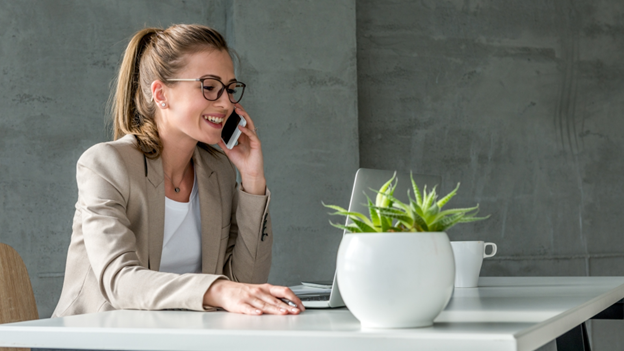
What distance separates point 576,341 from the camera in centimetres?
159

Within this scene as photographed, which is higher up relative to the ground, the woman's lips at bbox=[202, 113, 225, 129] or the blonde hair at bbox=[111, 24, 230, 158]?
the blonde hair at bbox=[111, 24, 230, 158]

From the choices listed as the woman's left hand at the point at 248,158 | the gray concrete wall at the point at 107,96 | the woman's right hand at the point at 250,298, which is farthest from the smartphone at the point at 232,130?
the gray concrete wall at the point at 107,96

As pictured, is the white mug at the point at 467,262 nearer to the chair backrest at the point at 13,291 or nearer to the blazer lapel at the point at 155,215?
the blazer lapel at the point at 155,215

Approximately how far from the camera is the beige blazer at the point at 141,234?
113 centimetres

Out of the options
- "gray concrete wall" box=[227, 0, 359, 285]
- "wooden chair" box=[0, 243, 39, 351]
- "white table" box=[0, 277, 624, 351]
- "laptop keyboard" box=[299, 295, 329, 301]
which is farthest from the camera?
"gray concrete wall" box=[227, 0, 359, 285]

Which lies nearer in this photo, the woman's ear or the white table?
the white table

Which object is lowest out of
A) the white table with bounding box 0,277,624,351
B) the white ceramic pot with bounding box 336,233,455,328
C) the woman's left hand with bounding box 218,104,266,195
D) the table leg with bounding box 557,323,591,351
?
the table leg with bounding box 557,323,591,351

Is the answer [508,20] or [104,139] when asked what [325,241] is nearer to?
[104,139]

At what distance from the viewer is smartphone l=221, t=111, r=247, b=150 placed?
1.80 meters

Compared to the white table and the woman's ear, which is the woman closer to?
the woman's ear

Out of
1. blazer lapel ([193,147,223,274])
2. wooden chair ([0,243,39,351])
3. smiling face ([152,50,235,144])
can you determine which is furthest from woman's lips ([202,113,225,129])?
wooden chair ([0,243,39,351])

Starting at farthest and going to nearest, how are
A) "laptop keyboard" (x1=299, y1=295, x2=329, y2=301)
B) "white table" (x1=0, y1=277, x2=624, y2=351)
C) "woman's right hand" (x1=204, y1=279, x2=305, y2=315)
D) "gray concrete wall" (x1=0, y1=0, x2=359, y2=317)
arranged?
1. "gray concrete wall" (x1=0, y1=0, x2=359, y2=317)
2. "laptop keyboard" (x1=299, y1=295, x2=329, y2=301)
3. "woman's right hand" (x1=204, y1=279, x2=305, y2=315)
4. "white table" (x1=0, y1=277, x2=624, y2=351)

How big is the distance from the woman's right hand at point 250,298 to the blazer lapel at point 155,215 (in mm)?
537

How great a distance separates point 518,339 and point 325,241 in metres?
2.74
